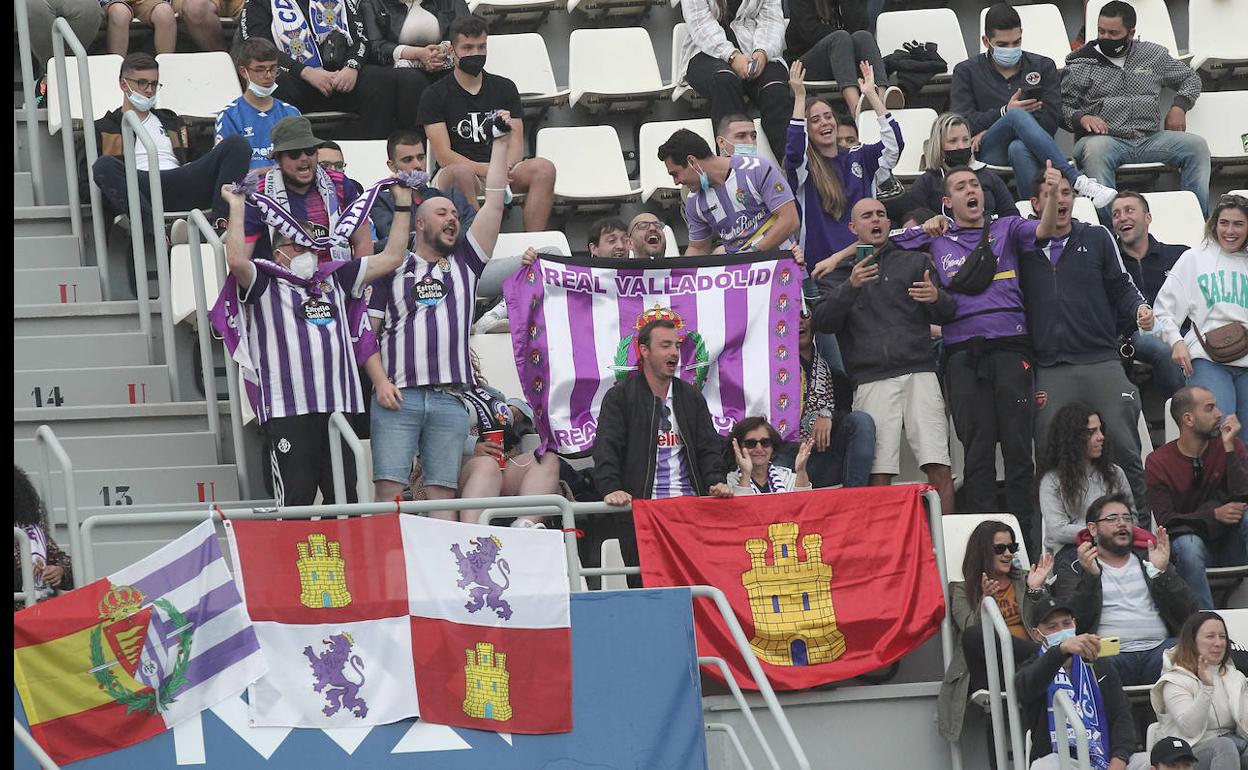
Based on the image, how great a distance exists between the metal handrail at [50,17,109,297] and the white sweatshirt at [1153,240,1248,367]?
5178mm

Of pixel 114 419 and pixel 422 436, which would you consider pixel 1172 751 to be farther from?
pixel 114 419

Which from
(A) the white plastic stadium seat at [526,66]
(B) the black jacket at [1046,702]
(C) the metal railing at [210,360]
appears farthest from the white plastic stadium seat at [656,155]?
(B) the black jacket at [1046,702]

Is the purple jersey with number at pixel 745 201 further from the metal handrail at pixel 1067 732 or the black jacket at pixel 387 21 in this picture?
the metal handrail at pixel 1067 732

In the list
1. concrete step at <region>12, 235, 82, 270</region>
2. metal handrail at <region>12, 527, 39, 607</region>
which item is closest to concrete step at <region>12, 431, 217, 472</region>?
concrete step at <region>12, 235, 82, 270</region>

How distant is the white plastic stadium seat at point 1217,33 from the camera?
13.9 m

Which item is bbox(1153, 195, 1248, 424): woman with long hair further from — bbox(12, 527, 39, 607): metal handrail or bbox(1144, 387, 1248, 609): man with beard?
bbox(12, 527, 39, 607): metal handrail

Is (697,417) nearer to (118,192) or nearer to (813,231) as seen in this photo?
(813,231)

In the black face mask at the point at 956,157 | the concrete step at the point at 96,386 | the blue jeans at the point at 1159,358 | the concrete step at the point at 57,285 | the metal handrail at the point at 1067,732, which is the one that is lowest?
the metal handrail at the point at 1067,732

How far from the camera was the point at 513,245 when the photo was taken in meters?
11.1

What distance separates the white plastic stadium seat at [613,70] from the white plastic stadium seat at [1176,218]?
3.14 meters

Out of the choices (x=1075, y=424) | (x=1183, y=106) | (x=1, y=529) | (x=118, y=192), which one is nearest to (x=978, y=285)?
(x=1075, y=424)

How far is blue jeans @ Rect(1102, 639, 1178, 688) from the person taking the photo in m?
9.01

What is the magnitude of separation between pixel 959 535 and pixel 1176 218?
11.6 feet

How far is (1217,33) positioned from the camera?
45.8 feet
